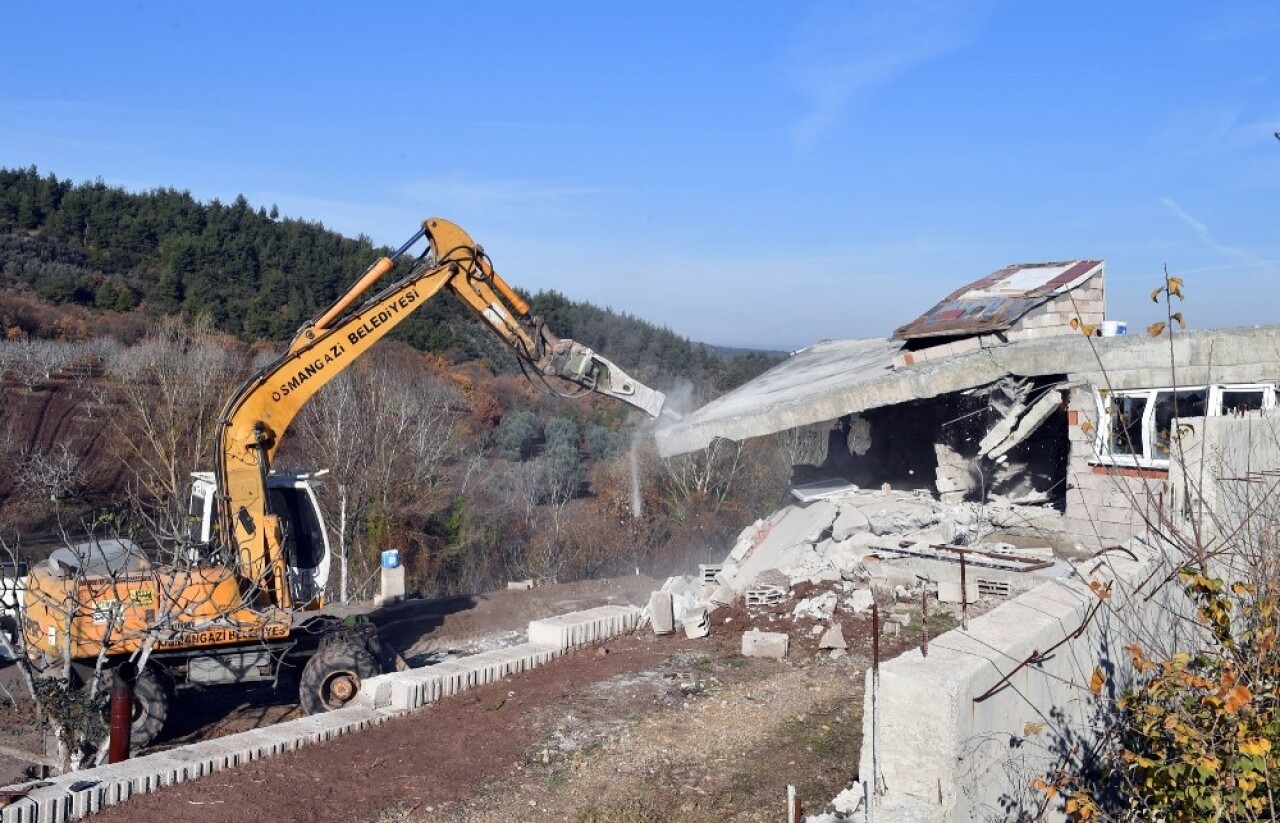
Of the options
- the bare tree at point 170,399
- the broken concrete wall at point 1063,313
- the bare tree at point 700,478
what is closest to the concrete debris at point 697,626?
the broken concrete wall at point 1063,313

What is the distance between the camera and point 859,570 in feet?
35.6

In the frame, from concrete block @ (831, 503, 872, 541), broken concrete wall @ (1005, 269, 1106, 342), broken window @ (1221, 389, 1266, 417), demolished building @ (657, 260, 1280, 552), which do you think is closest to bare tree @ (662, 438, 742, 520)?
demolished building @ (657, 260, 1280, 552)

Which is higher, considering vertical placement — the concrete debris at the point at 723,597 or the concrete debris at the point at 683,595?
the concrete debris at the point at 723,597

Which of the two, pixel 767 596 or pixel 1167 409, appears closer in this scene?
pixel 767 596

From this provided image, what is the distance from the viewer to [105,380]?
32.4 m

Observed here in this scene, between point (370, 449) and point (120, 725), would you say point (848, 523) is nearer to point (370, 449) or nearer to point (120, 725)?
point (120, 725)

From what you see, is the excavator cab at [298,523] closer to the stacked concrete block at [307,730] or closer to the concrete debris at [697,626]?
the stacked concrete block at [307,730]

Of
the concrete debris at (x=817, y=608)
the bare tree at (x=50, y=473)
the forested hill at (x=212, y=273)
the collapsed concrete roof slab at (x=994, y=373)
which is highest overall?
the forested hill at (x=212, y=273)

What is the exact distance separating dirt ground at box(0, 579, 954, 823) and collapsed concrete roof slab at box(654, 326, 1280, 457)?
3.36 meters

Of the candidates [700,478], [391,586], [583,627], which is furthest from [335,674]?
[700,478]

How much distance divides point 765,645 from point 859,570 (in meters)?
2.07

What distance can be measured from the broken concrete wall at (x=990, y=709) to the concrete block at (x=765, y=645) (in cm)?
307

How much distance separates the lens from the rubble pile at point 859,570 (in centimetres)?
980

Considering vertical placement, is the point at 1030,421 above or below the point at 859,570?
above
